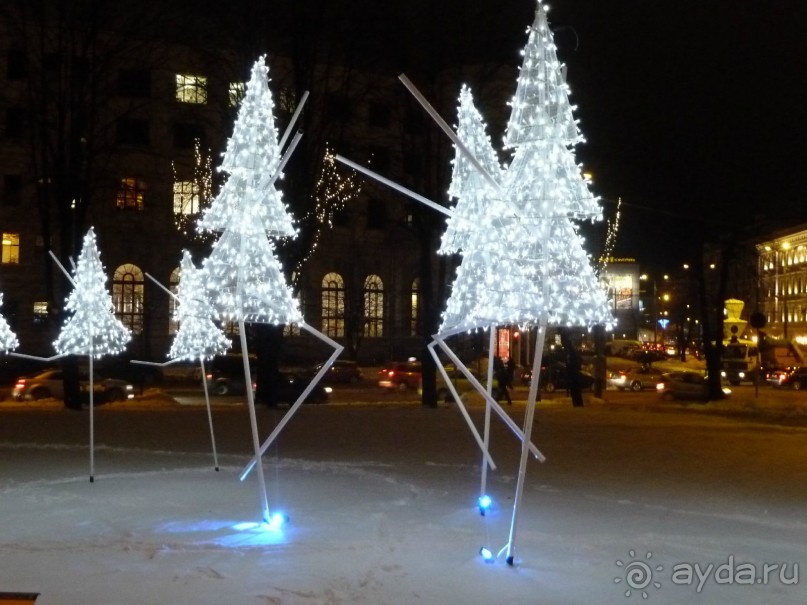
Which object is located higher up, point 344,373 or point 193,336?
point 193,336

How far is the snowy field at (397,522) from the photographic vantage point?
8.53m

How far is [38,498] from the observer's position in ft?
42.4

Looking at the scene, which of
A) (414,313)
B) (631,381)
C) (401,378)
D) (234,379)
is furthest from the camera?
(414,313)

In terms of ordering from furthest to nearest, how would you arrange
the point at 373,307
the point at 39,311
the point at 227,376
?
the point at 373,307 < the point at 39,311 < the point at 227,376

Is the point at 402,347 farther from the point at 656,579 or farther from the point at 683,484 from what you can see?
the point at 656,579

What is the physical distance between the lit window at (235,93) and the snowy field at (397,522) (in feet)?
44.9

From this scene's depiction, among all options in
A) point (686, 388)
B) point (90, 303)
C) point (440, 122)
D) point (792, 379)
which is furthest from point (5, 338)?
point (792, 379)

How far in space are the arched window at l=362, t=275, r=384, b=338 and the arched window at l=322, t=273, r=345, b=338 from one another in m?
1.62

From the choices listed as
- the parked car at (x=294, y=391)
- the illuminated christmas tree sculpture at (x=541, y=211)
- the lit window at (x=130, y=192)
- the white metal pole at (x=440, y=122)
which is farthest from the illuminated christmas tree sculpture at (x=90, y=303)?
the lit window at (x=130, y=192)

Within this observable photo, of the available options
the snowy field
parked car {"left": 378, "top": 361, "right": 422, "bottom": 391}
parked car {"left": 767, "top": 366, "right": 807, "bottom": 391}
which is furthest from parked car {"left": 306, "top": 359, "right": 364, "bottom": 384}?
the snowy field

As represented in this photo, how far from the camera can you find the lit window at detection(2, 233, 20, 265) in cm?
6234

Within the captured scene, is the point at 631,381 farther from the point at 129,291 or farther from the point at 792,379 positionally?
the point at 129,291

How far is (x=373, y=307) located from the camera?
2820 inches

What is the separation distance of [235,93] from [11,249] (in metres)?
35.2
